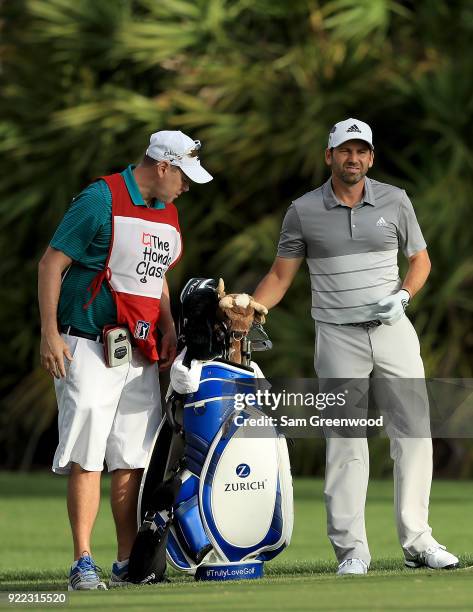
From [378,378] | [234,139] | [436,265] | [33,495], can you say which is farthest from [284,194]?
[378,378]

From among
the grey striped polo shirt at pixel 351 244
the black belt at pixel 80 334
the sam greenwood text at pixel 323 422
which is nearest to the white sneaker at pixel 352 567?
the sam greenwood text at pixel 323 422

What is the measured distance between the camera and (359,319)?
674cm

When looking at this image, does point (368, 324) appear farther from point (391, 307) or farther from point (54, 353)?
point (54, 353)

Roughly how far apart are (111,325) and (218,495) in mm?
754

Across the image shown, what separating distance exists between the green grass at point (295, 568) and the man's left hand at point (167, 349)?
2.79 feet

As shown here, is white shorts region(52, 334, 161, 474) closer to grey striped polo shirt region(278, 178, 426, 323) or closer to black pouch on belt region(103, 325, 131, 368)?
black pouch on belt region(103, 325, 131, 368)

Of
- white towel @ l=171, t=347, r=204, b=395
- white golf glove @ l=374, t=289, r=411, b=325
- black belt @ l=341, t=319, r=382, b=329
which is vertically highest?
white golf glove @ l=374, t=289, r=411, b=325

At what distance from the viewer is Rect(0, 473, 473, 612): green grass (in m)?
5.46

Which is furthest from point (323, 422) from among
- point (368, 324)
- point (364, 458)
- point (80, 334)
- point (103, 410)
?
point (80, 334)

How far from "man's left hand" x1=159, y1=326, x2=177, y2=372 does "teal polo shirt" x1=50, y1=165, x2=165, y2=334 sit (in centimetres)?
33

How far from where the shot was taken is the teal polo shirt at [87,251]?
A: 21.2 feet

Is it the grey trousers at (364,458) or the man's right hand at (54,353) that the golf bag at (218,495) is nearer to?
the grey trousers at (364,458)

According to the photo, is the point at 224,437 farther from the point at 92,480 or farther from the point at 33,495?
the point at 33,495

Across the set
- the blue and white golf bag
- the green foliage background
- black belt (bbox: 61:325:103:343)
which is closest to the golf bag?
the blue and white golf bag
